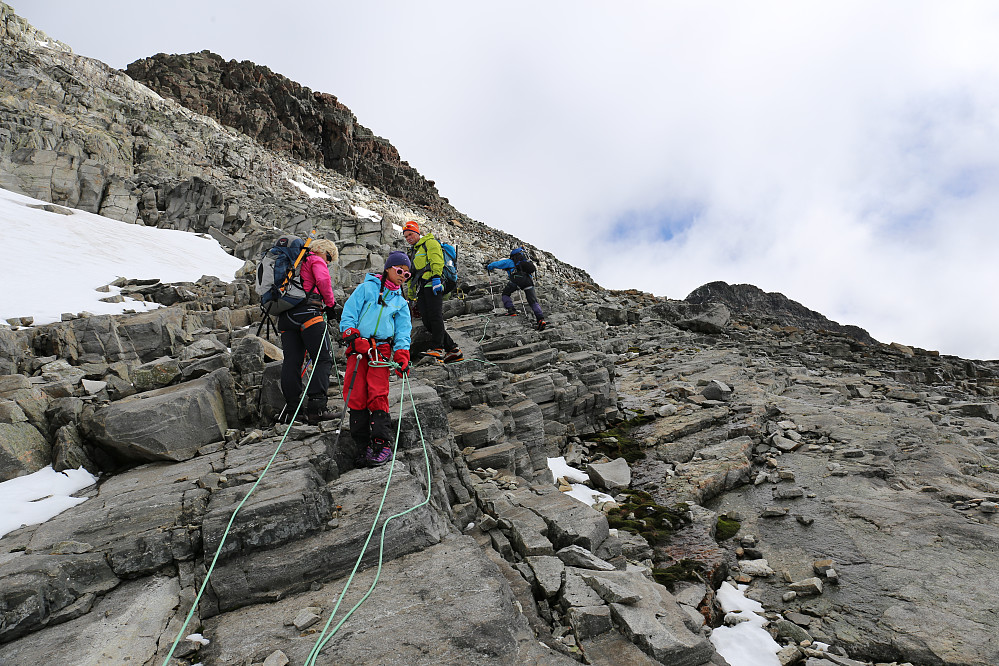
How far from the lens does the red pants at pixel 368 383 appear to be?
6.40 metres

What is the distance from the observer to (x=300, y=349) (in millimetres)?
7535

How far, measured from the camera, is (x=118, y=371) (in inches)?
318

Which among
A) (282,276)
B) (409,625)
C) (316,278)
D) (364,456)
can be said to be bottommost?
(409,625)

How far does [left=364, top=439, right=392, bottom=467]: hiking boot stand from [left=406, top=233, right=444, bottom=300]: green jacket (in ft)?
20.0

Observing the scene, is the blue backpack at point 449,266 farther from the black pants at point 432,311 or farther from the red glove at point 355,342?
the red glove at point 355,342

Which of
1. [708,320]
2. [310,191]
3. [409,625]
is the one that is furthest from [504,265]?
[310,191]

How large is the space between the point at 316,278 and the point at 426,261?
468 centimetres

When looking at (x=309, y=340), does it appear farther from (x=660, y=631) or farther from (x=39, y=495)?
(x=660, y=631)

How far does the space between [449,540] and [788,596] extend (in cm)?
506

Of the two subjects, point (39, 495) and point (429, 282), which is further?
point (429, 282)

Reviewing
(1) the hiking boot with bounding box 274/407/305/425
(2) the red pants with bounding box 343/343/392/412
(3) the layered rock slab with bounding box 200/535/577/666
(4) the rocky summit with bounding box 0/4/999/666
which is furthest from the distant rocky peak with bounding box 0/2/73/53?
(3) the layered rock slab with bounding box 200/535/577/666

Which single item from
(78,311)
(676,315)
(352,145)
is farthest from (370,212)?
(78,311)

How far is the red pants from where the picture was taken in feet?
21.0

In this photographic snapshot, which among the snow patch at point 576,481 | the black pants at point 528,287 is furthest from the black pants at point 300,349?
the black pants at point 528,287
